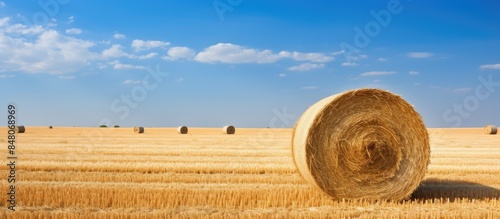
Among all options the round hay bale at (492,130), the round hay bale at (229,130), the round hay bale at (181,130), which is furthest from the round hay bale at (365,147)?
the round hay bale at (492,130)

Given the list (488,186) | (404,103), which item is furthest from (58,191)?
(488,186)

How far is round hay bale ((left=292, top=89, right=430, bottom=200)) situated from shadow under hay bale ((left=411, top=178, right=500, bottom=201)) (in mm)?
564

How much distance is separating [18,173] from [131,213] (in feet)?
18.9

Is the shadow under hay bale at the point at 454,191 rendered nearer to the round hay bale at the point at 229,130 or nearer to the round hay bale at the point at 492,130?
the round hay bale at the point at 229,130

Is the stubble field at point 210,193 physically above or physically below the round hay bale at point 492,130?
below

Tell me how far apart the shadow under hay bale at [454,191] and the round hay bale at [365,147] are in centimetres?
56

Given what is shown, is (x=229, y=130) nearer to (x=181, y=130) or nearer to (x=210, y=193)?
(x=181, y=130)

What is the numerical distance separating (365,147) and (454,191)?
2166mm

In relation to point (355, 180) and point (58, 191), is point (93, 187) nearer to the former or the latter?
point (58, 191)

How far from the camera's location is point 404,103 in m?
9.41

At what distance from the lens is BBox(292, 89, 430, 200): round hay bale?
9086mm

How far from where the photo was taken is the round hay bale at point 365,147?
9086mm

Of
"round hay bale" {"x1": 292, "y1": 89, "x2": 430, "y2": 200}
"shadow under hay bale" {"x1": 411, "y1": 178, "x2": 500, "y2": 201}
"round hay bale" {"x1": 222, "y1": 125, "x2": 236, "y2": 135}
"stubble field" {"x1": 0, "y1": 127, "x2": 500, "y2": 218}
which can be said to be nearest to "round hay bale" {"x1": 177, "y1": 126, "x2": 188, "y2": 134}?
"round hay bale" {"x1": 222, "y1": 125, "x2": 236, "y2": 135}

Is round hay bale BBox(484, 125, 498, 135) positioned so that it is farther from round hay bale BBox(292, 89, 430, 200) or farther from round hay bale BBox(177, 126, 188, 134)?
round hay bale BBox(292, 89, 430, 200)
